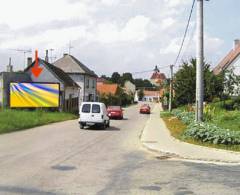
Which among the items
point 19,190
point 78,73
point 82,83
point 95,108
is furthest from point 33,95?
point 19,190

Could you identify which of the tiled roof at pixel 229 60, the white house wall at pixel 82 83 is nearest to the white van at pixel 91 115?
the tiled roof at pixel 229 60

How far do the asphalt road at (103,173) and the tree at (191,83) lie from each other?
1247 inches

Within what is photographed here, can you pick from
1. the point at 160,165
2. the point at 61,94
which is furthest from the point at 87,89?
the point at 160,165

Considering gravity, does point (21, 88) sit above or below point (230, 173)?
above

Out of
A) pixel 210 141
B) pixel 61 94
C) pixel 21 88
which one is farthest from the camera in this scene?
pixel 61 94

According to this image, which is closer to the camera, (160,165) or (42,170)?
(42,170)

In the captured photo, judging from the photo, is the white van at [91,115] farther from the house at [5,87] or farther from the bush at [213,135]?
the house at [5,87]

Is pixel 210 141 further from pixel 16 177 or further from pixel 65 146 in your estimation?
pixel 16 177

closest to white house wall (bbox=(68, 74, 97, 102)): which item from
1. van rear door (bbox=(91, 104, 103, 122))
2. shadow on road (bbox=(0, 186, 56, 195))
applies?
van rear door (bbox=(91, 104, 103, 122))

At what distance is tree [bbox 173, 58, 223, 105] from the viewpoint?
47969 mm

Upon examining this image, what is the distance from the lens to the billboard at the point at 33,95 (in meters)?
48.4

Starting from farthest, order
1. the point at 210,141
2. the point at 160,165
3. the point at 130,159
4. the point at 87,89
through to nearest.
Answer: the point at 87,89
the point at 210,141
the point at 130,159
the point at 160,165

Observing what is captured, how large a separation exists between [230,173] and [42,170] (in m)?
4.83

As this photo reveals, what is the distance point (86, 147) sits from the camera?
61.0 ft
